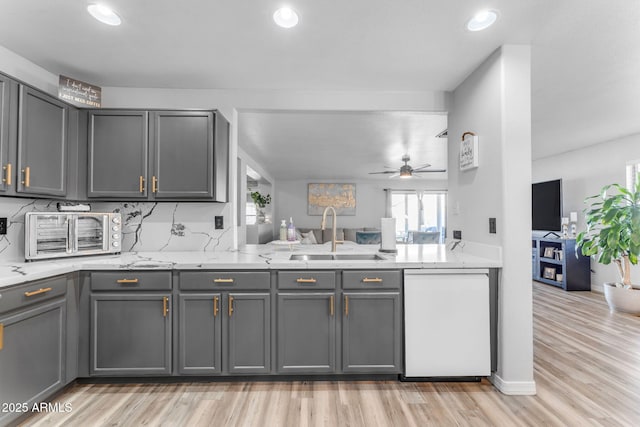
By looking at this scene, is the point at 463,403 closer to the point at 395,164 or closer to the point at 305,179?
Answer: the point at 395,164

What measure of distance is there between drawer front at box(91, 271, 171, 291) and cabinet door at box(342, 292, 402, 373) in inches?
48.7

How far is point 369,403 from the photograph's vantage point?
1.95m

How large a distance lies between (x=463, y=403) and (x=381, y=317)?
0.70 meters

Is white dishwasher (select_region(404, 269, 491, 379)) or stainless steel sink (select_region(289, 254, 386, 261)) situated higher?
stainless steel sink (select_region(289, 254, 386, 261))

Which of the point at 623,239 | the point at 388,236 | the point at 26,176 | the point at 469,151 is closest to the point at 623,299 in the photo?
the point at 623,239

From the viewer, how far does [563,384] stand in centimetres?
217

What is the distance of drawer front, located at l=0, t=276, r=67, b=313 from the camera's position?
5.31ft

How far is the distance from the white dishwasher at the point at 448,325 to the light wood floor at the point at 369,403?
0.14m

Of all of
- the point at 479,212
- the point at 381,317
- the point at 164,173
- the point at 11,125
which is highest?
the point at 11,125

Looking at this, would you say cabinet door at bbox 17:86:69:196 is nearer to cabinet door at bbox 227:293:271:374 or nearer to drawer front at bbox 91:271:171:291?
drawer front at bbox 91:271:171:291

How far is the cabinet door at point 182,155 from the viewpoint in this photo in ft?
8.05

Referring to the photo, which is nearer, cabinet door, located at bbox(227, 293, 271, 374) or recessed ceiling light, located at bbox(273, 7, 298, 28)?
recessed ceiling light, located at bbox(273, 7, 298, 28)

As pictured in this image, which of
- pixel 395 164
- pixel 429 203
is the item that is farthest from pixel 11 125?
pixel 429 203

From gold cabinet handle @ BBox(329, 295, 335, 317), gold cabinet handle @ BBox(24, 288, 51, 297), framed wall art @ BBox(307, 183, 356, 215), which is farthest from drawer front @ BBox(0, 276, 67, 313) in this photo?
framed wall art @ BBox(307, 183, 356, 215)
